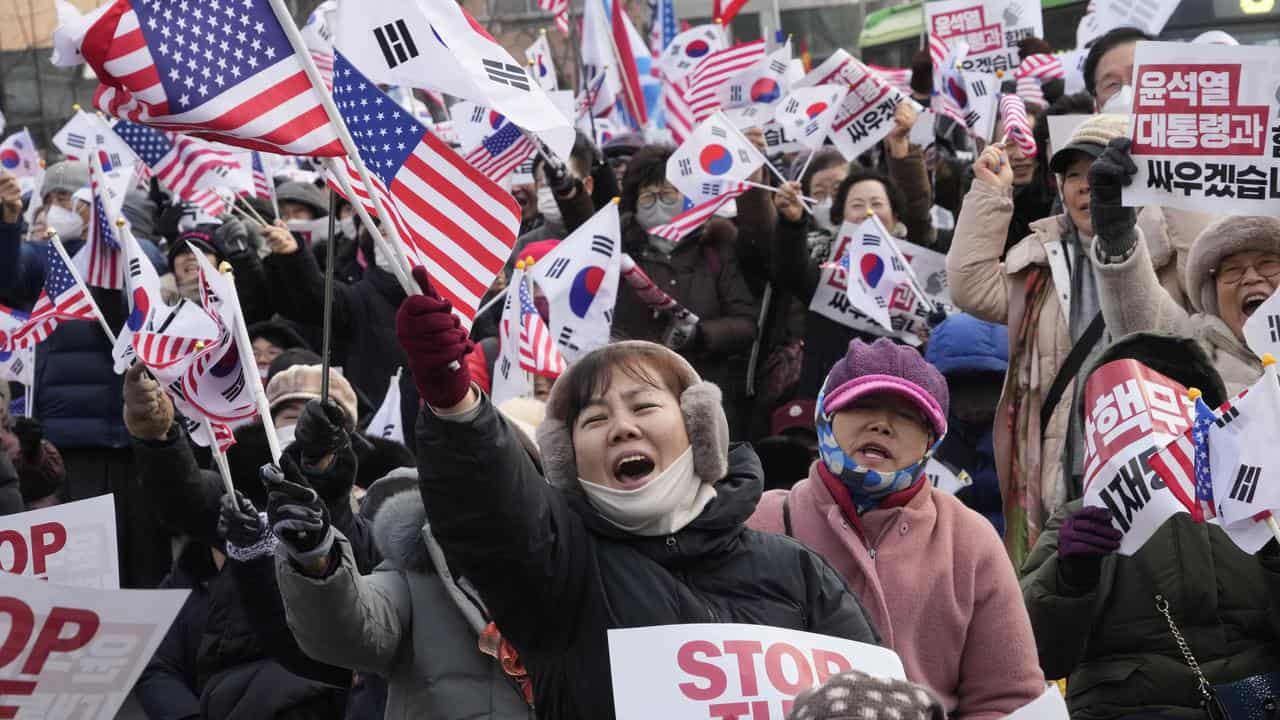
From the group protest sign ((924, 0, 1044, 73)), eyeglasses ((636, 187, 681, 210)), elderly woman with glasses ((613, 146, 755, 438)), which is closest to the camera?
elderly woman with glasses ((613, 146, 755, 438))

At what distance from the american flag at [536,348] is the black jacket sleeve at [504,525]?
365 cm

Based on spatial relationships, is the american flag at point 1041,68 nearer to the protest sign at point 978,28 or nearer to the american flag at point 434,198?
the protest sign at point 978,28

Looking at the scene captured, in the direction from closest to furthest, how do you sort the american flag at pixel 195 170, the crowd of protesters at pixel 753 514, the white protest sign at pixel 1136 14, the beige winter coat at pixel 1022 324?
1. the crowd of protesters at pixel 753 514
2. the beige winter coat at pixel 1022 324
3. the american flag at pixel 195 170
4. the white protest sign at pixel 1136 14

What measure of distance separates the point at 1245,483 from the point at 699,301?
4.30m

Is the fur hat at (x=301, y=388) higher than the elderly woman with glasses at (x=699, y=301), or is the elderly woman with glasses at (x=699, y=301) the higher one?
the fur hat at (x=301, y=388)

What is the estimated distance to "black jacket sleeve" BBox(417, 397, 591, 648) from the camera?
10.6 ft

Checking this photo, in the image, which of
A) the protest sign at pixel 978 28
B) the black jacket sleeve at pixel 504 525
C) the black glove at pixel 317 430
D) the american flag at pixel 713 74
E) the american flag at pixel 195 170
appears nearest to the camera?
the black jacket sleeve at pixel 504 525

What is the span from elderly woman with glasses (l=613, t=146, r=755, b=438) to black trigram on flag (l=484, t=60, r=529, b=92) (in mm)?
3580

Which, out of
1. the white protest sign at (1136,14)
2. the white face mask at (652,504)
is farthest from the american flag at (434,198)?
the white protest sign at (1136,14)

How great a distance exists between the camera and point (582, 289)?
317 inches

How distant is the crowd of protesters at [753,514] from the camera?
3.58 metres

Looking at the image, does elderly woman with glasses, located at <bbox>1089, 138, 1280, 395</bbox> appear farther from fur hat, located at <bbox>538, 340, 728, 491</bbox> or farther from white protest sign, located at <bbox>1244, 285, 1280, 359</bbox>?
fur hat, located at <bbox>538, 340, 728, 491</bbox>

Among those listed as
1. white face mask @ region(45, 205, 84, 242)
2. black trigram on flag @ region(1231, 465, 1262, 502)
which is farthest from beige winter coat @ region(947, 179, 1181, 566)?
white face mask @ region(45, 205, 84, 242)

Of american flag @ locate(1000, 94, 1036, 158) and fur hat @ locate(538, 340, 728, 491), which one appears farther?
american flag @ locate(1000, 94, 1036, 158)
